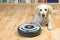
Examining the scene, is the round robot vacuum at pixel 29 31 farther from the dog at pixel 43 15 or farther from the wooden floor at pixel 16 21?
the dog at pixel 43 15

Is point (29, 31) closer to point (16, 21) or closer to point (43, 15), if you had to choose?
point (43, 15)

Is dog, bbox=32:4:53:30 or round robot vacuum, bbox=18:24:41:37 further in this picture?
dog, bbox=32:4:53:30

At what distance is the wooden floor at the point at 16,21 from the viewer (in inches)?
74.2

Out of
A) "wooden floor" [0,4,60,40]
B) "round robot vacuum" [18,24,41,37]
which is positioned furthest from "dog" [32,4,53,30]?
"round robot vacuum" [18,24,41,37]

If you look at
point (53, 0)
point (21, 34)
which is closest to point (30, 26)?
point (21, 34)

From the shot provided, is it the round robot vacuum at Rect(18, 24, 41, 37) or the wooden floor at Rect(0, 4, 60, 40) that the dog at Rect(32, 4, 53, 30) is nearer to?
the wooden floor at Rect(0, 4, 60, 40)

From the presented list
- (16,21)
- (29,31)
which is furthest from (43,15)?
(16,21)

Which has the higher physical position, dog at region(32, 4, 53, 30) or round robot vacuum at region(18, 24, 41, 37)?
dog at region(32, 4, 53, 30)

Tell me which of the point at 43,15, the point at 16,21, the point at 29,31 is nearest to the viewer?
the point at 29,31

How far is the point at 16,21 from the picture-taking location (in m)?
2.42

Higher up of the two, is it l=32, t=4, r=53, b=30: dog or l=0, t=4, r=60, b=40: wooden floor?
l=32, t=4, r=53, b=30: dog

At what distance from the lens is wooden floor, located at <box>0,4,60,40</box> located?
189 centimetres

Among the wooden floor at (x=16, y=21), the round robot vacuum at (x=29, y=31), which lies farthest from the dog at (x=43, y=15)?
the round robot vacuum at (x=29, y=31)

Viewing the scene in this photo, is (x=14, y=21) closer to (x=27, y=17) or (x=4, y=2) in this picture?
(x=27, y=17)
